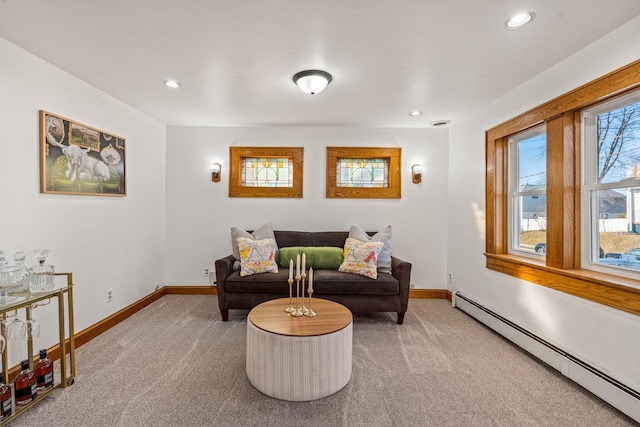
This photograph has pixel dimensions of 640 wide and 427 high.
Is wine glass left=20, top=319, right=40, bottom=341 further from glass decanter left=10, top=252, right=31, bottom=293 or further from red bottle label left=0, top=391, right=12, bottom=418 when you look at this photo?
red bottle label left=0, top=391, right=12, bottom=418

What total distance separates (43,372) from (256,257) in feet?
5.97

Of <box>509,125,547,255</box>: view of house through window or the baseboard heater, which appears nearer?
the baseboard heater

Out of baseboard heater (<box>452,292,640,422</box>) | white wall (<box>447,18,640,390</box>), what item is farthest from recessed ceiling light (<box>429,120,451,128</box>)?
baseboard heater (<box>452,292,640,422</box>)

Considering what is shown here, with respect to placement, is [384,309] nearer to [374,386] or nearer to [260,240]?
[374,386]

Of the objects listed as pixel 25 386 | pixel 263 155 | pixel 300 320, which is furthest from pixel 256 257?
pixel 25 386

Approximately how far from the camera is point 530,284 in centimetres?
254

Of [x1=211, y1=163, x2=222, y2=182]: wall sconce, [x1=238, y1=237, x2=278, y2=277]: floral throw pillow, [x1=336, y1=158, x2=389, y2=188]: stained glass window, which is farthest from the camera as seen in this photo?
[x1=336, y1=158, x2=389, y2=188]: stained glass window

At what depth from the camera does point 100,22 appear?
5.86 ft

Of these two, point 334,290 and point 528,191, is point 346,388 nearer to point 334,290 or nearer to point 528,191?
point 334,290

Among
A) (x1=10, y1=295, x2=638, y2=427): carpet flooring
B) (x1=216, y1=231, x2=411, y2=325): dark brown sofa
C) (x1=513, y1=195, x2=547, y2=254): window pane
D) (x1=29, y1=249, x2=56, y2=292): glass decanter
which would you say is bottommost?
(x1=10, y1=295, x2=638, y2=427): carpet flooring

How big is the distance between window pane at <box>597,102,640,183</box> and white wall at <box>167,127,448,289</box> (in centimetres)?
201

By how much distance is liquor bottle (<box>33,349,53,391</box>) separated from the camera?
6.03 feet

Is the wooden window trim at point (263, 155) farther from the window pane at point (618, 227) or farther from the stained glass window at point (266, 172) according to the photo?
the window pane at point (618, 227)

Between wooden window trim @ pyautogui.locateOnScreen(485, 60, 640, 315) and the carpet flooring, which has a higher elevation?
wooden window trim @ pyautogui.locateOnScreen(485, 60, 640, 315)
